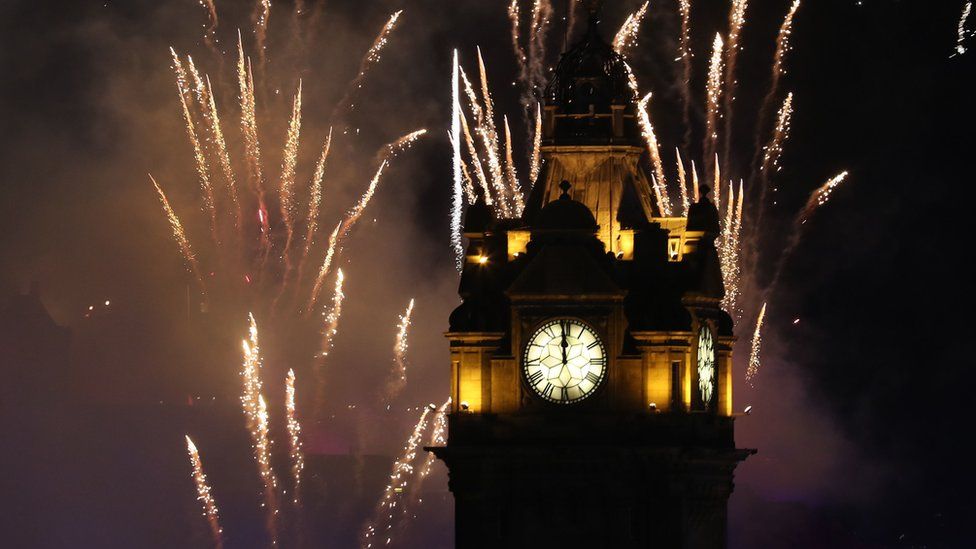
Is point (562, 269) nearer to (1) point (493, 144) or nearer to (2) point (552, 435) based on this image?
(2) point (552, 435)

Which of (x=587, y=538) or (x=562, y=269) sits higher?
(x=562, y=269)

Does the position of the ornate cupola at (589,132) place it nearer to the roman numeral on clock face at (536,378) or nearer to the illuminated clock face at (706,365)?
the illuminated clock face at (706,365)

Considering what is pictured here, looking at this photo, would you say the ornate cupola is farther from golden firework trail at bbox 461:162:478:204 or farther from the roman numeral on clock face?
golden firework trail at bbox 461:162:478:204

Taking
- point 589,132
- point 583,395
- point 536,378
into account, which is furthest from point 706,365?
point 589,132

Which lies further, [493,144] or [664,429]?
[493,144]

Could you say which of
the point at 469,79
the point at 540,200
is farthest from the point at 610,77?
the point at 469,79

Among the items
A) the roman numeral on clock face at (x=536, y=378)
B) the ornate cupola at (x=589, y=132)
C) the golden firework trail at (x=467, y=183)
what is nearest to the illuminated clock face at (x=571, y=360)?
the roman numeral on clock face at (x=536, y=378)

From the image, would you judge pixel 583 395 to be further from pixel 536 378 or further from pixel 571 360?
pixel 536 378
